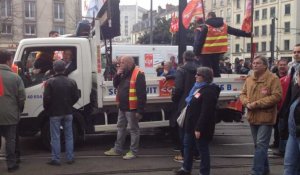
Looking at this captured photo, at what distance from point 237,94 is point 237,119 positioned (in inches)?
25.9

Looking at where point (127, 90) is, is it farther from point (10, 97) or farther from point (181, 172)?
point (10, 97)

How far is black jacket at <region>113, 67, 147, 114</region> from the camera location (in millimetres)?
7641

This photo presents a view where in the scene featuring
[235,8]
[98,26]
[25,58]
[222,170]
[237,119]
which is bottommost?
[222,170]

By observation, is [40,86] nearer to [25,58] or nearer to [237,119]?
[25,58]

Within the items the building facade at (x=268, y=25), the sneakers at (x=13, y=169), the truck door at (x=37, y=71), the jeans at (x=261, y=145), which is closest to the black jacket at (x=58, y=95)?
the truck door at (x=37, y=71)

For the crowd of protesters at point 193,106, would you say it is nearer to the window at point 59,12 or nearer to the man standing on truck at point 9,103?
the man standing on truck at point 9,103

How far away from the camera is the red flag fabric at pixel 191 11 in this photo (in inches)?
408

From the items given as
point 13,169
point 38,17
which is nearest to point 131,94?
point 13,169

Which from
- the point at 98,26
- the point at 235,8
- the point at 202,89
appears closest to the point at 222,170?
the point at 202,89

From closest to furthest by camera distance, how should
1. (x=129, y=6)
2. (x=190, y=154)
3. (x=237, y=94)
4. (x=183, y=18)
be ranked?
(x=190, y=154) < (x=237, y=94) < (x=183, y=18) < (x=129, y=6)

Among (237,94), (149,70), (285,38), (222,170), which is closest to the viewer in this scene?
(222,170)

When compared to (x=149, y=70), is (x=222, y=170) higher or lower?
lower

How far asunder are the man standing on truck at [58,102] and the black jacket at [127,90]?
2.73ft

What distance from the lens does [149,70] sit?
1814 centimetres
